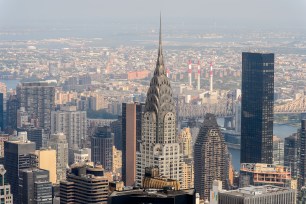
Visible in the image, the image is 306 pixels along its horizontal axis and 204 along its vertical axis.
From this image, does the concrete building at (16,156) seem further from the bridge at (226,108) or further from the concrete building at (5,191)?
the bridge at (226,108)

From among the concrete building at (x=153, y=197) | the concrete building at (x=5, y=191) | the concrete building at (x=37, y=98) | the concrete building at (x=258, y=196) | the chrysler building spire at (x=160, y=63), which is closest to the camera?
the concrete building at (x=153, y=197)

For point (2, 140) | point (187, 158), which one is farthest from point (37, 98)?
point (187, 158)

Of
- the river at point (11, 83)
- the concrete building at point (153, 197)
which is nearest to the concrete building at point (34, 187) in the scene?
the river at point (11, 83)

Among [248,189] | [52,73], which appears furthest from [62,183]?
[52,73]

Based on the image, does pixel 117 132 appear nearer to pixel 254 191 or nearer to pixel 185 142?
pixel 185 142

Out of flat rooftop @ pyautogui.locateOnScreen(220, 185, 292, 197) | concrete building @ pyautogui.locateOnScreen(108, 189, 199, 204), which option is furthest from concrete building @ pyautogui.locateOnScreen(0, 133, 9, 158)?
concrete building @ pyautogui.locateOnScreen(108, 189, 199, 204)

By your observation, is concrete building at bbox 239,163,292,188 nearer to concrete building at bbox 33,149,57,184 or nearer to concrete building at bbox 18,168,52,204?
concrete building at bbox 18,168,52,204

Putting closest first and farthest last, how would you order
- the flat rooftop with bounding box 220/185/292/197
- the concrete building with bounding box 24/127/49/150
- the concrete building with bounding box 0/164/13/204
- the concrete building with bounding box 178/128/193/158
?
the flat rooftop with bounding box 220/185/292/197 → the concrete building with bounding box 0/164/13/204 → the concrete building with bounding box 178/128/193/158 → the concrete building with bounding box 24/127/49/150
